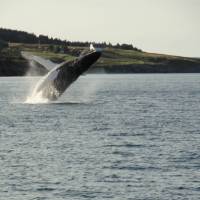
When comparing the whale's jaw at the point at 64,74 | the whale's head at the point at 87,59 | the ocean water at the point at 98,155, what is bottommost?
the ocean water at the point at 98,155

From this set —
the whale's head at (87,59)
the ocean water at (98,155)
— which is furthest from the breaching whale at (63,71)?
the ocean water at (98,155)

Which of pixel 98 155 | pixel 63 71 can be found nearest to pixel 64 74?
pixel 63 71

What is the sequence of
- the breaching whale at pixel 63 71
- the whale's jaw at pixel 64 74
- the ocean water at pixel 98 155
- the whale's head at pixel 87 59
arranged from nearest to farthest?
the ocean water at pixel 98 155
the whale's head at pixel 87 59
the breaching whale at pixel 63 71
the whale's jaw at pixel 64 74

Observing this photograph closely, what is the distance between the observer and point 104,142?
6025 centimetres

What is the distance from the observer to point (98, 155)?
53.2 meters

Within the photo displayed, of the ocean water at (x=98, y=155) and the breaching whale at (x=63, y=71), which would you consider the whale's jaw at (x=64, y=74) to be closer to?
the breaching whale at (x=63, y=71)

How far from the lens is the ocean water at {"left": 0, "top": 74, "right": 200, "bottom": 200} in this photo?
42.7 m

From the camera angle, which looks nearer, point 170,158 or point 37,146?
point 170,158

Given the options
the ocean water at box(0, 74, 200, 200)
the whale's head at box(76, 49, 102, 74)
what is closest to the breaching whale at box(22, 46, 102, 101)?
the whale's head at box(76, 49, 102, 74)

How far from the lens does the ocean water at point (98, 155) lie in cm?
4266

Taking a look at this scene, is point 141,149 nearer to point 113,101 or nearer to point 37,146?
point 37,146

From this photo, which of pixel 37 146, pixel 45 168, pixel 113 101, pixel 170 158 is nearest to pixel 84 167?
pixel 45 168

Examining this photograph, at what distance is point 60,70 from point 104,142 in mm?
19544

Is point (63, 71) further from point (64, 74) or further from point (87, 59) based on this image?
point (87, 59)
